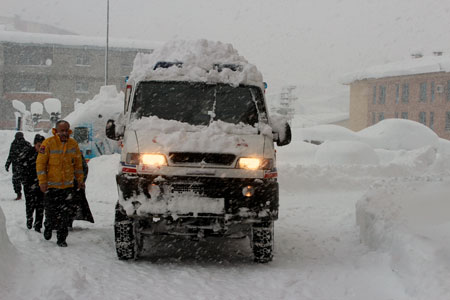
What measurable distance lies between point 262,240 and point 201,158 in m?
1.26

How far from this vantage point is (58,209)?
7.11 meters

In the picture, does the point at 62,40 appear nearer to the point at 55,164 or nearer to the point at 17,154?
the point at 17,154

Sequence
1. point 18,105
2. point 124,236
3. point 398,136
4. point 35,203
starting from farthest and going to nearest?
point 18,105, point 398,136, point 35,203, point 124,236

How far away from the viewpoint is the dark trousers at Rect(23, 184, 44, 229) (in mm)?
8078

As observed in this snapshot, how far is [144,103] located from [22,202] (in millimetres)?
6526

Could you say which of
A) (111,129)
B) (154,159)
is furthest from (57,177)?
(154,159)

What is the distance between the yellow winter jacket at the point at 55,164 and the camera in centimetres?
705

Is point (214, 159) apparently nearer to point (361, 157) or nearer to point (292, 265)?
point (292, 265)

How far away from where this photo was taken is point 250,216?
Result: 6.16 m

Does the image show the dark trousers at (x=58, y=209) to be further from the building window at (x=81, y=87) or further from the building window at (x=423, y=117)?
the building window at (x=81, y=87)

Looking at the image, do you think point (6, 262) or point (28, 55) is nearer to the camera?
point (6, 262)

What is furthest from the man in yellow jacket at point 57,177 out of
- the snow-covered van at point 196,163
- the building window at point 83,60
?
the building window at point 83,60

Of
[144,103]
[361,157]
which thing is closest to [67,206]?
[144,103]

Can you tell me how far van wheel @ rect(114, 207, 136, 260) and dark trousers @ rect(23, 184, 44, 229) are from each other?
2089 millimetres
